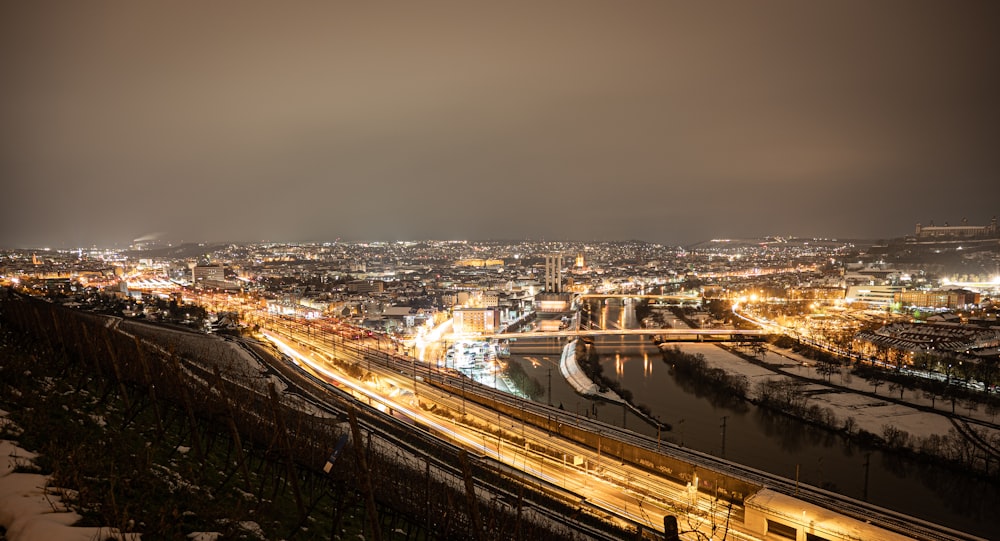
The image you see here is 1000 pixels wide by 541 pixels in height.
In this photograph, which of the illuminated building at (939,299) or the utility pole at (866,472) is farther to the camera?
the illuminated building at (939,299)

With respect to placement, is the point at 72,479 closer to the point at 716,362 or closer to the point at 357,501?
the point at 357,501

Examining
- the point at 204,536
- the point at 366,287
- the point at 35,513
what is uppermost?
the point at 35,513

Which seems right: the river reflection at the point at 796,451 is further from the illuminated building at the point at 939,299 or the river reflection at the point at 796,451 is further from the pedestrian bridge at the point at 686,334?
the illuminated building at the point at 939,299

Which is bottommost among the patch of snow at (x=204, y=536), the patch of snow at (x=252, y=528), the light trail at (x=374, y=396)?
the light trail at (x=374, y=396)

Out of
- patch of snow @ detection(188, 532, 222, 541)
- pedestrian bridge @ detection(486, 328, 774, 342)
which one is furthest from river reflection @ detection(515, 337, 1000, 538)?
patch of snow @ detection(188, 532, 222, 541)

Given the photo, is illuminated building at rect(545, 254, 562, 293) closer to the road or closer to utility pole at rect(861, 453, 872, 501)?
the road

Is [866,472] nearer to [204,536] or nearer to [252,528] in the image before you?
[252,528]

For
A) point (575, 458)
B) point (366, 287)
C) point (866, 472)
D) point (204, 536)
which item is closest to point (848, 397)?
point (866, 472)

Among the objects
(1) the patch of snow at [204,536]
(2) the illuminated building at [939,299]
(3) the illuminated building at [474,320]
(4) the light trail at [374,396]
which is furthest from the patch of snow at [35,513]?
(2) the illuminated building at [939,299]

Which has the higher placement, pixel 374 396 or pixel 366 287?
pixel 374 396

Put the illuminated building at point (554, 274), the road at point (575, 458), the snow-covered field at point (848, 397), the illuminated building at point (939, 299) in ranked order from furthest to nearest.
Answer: the illuminated building at point (554, 274) < the illuminated building at point (939, 299) < the snow-covered field at point (848, 397) < the road at point (575, 458)

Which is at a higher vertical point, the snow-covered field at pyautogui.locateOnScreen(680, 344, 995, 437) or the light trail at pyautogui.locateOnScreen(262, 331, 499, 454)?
the light trail at pyautogui.locateOnScreen(262, 331, 499, 454)
